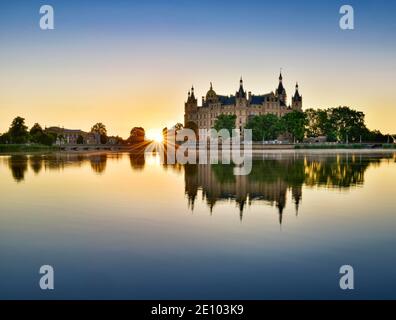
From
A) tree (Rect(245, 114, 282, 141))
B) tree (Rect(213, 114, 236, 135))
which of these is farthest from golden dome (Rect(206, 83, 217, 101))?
tree (Rect(245, 114, 282, 141))

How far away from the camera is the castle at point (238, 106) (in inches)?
5758

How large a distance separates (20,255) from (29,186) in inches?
572

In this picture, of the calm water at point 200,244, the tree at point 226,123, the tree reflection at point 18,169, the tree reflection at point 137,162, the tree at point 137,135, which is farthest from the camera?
the tree at point 137,135

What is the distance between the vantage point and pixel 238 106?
14638 centimetres

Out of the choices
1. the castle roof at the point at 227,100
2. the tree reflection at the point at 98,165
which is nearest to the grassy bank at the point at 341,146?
the castle roof at the point at 227,100

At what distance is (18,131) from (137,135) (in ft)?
186

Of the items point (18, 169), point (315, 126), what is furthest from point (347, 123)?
point (18, 169)

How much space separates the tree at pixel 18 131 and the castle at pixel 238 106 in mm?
61895

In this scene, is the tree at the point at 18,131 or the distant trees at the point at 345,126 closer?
the tree at the point at 18,131

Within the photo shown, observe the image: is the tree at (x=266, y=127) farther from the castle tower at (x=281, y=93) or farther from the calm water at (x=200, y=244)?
the calm water at (x=200, y=244)

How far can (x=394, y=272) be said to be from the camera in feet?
28.3

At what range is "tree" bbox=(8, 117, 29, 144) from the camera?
102 m

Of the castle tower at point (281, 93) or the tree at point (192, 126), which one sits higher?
the castle tower at point (281, 93)

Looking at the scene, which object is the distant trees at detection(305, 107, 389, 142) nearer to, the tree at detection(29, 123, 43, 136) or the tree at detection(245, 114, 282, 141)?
the tree at detection(245, 114, 282, 141)
